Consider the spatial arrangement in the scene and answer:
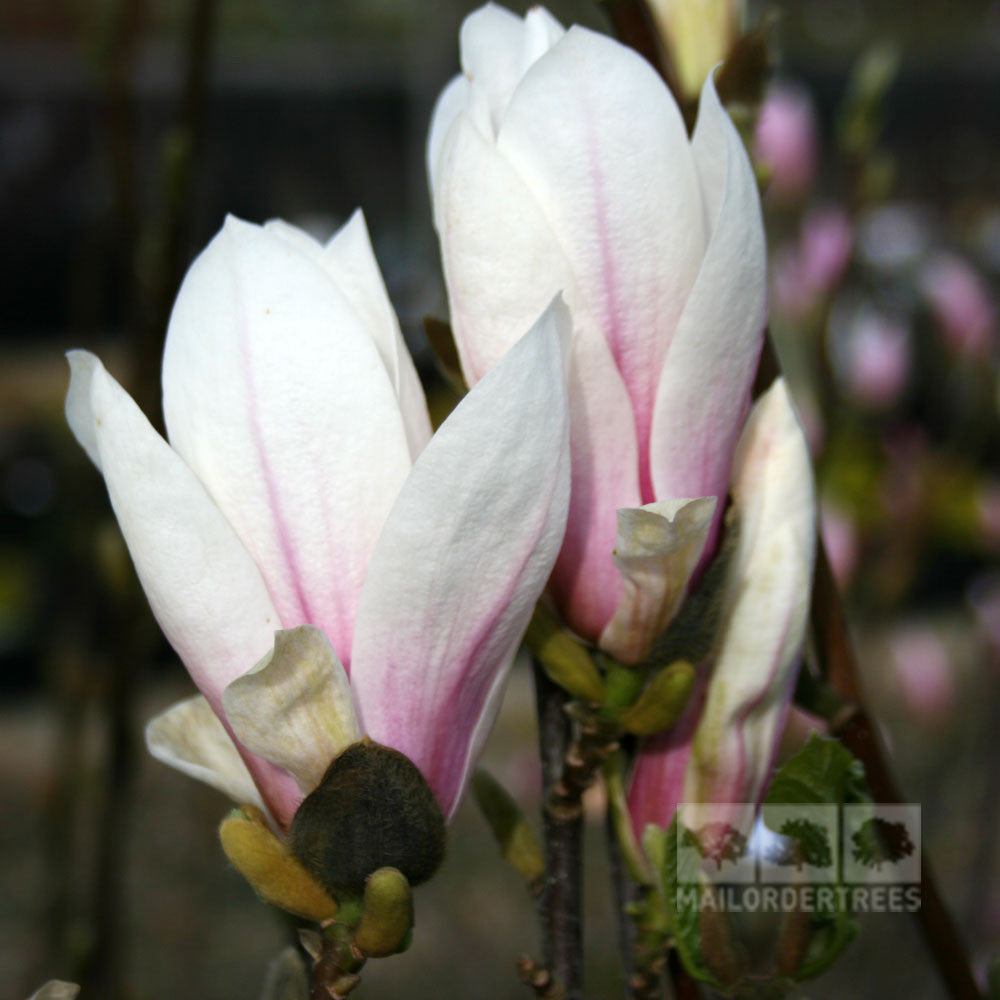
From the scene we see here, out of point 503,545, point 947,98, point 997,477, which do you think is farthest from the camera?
point 947,98

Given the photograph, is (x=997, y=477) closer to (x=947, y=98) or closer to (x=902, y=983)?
(x=902, y=983)

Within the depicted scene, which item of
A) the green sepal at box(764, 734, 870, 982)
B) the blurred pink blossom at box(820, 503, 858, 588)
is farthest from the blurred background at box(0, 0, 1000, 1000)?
the green sepal at box(764, 734, 870, 982)

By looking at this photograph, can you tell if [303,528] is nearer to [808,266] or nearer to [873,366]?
[808,266]

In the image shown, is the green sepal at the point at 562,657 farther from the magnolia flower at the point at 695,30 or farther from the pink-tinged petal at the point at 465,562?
the magnolia flower at the point at 695,30

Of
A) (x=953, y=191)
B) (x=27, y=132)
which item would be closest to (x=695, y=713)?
(x=27, y=132)

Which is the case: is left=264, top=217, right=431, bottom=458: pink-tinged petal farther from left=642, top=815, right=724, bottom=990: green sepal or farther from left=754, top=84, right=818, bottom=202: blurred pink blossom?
left=754, top=84, right=818, bottom=202: blurred pink blossom

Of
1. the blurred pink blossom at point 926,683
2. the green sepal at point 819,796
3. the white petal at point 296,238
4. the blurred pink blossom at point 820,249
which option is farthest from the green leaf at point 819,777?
the blurred pink blossom at point 926,683
